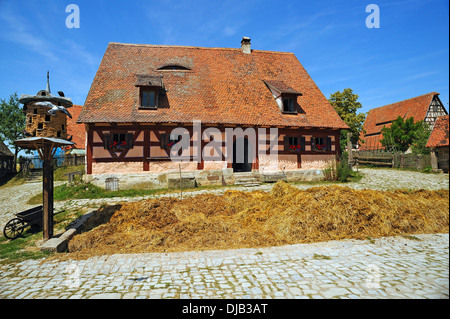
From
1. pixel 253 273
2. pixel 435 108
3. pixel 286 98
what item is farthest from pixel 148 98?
pixel 435 108

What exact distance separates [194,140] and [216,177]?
245 centimetres

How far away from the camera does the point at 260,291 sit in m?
3.30

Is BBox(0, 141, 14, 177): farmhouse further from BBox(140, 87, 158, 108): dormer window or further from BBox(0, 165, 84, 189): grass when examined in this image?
BBox(140, 87, 158, 108): dormer window

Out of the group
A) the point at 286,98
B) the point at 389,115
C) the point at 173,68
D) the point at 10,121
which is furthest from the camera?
the point at 10,121

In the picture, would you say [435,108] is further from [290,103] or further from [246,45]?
[246,45]

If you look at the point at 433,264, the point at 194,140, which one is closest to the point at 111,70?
the point at 194,140

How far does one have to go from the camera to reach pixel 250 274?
386 centimetres

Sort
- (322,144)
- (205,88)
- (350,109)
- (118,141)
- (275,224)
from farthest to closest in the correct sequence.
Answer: (350,109) < (322,144) < (205,88) < (118,141) < (275,224)

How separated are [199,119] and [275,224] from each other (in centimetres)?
862

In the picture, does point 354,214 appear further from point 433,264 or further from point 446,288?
point 446,288

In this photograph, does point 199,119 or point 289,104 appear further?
point 289,104

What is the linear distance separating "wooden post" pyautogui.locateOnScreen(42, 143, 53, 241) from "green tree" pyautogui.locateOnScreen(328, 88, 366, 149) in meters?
23.1

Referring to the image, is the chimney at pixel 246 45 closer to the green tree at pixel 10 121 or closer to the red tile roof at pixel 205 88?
the red tile roof at pixel 205 88

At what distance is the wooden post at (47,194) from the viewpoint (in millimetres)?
5840
